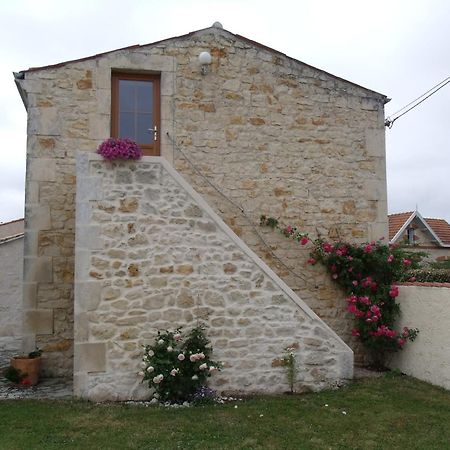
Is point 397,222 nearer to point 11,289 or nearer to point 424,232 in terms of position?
point 424,232

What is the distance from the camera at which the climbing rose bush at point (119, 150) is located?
19.6ft

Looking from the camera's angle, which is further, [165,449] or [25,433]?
[25,433]

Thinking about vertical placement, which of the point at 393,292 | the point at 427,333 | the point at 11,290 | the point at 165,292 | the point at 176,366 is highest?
the point at 165,292

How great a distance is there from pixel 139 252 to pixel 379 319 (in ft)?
12.5

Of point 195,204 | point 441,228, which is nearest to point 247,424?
point 195,204

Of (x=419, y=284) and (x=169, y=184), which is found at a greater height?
(x=169, y=184)

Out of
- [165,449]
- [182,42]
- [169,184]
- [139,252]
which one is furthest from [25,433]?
[182,42]

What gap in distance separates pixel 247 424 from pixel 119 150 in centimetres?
340

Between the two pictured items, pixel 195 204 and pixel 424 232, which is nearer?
pixel 195 204

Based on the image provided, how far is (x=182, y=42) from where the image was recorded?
7969 mm

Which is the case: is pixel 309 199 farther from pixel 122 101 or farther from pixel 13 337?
pixel 13 337

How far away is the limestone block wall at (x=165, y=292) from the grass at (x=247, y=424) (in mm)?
377

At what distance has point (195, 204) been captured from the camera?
6.14m

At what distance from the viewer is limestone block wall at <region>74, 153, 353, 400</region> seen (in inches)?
229
